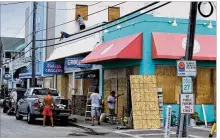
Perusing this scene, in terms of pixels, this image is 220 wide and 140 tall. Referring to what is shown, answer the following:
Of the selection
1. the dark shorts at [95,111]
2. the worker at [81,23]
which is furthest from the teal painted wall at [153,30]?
the worker at [81,23]

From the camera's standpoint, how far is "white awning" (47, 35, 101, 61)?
2630cm

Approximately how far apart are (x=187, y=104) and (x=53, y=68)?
70.7 ft

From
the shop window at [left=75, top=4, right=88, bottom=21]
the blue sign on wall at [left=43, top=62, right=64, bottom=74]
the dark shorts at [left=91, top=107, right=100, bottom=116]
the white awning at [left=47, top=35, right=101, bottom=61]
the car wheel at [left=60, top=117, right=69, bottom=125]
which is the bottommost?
the car wheel at [left=60, top=117, right=69, bottom=125]

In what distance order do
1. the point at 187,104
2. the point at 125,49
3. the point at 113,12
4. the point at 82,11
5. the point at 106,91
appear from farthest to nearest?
the point at 113,12
the point at 82,11
the point at 106,91
the point at 125,49
the point at 187,104

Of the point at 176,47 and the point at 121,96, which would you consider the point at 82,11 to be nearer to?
the point at 121,96

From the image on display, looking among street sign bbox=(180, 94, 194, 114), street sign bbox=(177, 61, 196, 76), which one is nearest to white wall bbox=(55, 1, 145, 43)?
street sign bbox=(177, 61, 196, 76)

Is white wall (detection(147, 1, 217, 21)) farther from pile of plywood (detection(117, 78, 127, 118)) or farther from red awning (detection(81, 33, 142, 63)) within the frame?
pile of plywood (detection(117, 78, 127, 118))

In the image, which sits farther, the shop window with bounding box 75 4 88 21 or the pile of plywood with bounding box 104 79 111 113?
the shop window with bounding box 75 4 88 21

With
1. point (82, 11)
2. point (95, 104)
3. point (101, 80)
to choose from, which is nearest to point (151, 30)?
point (95, 104)

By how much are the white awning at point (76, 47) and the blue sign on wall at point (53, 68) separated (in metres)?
0.53

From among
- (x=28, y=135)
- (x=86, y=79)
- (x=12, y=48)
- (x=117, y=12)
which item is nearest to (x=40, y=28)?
(x=117, y=12)

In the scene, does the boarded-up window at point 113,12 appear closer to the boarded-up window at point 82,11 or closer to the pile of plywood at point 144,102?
the boarded-up window at point 82,11

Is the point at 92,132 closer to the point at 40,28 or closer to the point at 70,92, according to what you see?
the point at 70,92

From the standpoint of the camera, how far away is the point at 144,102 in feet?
64.1
